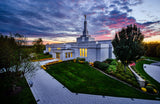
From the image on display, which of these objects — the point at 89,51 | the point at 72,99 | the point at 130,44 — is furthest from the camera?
the point at 89,51

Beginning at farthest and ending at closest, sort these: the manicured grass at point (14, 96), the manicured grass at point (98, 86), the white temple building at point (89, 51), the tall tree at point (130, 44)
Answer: the white temple building at point (89, 51) < the tall tree at point (130, 44) < the manicured grass at point (98, 86) < the manicured grass at point (14, 96)

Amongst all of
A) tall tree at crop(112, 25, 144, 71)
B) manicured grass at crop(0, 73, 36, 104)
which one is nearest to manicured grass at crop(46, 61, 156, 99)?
manicured grass at crop(0, 73, 36, 104)

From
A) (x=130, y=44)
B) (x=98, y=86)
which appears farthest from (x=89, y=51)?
(x=98, y=86)

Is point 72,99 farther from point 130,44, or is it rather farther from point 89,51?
point 89,51

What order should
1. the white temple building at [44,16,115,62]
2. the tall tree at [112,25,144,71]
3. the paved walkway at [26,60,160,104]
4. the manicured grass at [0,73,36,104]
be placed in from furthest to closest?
the white temple building at [44,16,115,62] → the tall tree at [112,25,144,71] → the paved walkway at [26,60,160,104] → the manicured grass at [0,73,36,104]

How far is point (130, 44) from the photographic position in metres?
11.9

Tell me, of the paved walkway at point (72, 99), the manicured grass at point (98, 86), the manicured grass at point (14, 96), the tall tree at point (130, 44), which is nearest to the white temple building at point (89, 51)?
the tall tree at point (130, 44)

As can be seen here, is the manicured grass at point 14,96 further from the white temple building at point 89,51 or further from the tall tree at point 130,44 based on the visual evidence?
the tall tree at point 130,44

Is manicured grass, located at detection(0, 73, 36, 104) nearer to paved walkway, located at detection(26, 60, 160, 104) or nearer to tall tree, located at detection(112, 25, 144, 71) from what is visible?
paved walkway, located at detection(26, 60, 160, 104)

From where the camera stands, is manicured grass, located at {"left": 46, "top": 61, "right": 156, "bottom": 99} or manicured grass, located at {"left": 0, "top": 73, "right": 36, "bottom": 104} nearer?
manicured grass, located at {"left": 0, "top": 73, "right": 36, "bottom": 104}

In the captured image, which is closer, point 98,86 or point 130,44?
point 98,86

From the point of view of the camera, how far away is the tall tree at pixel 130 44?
Result: 38.3 ft

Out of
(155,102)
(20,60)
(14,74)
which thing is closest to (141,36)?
(155,102)

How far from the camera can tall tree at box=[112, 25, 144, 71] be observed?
11.7 metres
